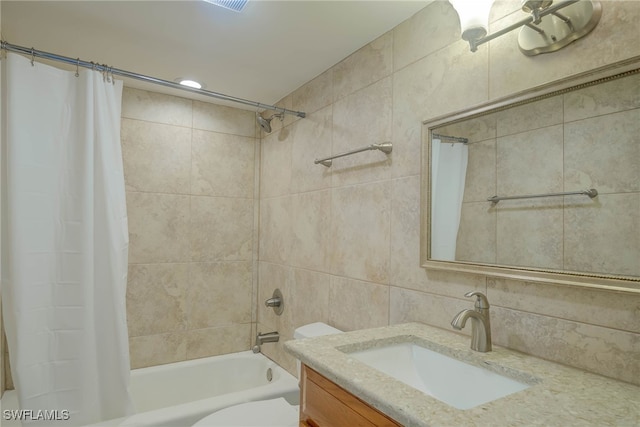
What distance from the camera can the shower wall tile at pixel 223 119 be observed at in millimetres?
2627

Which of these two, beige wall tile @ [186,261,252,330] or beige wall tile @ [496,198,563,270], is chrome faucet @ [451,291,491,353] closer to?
beige wall tile @ [496,198,563,270]

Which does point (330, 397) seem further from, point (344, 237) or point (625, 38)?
point (625, 38)

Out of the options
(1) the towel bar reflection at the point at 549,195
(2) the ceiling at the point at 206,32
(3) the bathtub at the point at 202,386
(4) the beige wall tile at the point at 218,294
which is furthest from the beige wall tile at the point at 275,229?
(1) the towel bar reflection at the point at 549,195

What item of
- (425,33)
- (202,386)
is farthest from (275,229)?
(425,33)

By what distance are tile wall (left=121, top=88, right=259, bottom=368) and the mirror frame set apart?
5.69ft

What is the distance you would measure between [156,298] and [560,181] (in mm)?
2437

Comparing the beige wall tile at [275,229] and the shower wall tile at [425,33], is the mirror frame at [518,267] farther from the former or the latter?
the beige wall tile at [275,229]

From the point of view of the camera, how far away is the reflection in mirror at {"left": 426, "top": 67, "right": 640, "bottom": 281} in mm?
881

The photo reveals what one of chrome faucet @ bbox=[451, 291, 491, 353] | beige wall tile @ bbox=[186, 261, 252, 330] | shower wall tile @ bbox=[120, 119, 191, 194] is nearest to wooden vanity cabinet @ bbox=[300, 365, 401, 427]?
chrome faucet @ bbox=[451, 291, 491, 353]

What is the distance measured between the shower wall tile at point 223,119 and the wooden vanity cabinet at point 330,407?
2.10 meters

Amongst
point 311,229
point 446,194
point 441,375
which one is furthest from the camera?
point 311,229

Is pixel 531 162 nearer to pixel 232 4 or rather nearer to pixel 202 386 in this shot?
pixel 232 4

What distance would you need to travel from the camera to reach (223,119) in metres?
2.72

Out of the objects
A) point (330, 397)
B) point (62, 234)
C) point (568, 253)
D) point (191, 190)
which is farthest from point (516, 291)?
point (191, 190)
